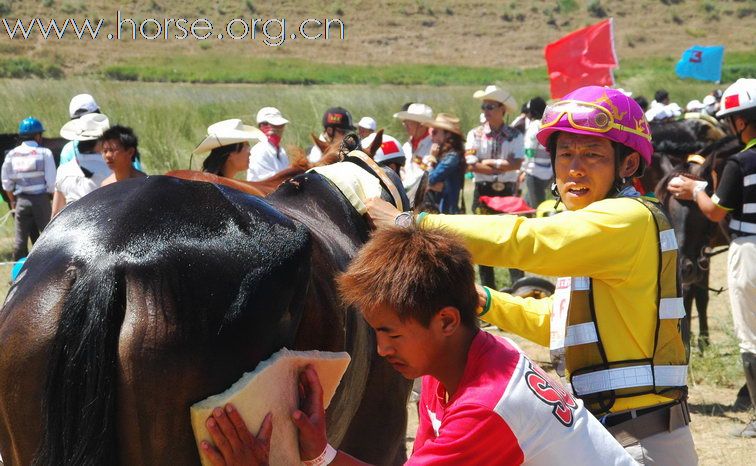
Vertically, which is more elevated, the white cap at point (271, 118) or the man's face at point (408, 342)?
A: the man's face at point (408, 342)

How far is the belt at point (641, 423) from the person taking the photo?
9.25 feet

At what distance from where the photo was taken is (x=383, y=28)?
57.8 m

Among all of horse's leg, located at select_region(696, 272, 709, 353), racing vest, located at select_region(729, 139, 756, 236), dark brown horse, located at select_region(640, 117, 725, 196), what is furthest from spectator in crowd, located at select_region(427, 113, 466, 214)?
racing vest, located at select_region(729, 139, 756, 236)

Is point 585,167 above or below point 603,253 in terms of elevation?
above

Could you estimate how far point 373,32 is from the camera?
5703cm

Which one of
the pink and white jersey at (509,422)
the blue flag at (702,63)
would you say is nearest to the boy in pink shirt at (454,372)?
the pink and white jersey at (509,422)

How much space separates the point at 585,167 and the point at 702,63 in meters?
14.1

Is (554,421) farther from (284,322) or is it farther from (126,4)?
(126,4)

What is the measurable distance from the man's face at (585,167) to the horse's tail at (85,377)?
1.58m

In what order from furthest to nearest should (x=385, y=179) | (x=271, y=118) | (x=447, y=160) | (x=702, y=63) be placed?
(x=702, y=63) < (x=447, y=160) < (x=271, y=118) < (x=385, y=179)

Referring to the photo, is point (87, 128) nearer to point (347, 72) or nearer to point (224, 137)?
point (224, 137)

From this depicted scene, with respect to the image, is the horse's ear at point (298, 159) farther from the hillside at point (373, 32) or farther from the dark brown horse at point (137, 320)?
the hillside at point (373, 32)

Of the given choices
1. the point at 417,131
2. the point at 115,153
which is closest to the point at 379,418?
the point at 115,153

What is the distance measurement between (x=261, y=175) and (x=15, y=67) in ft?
86.9
